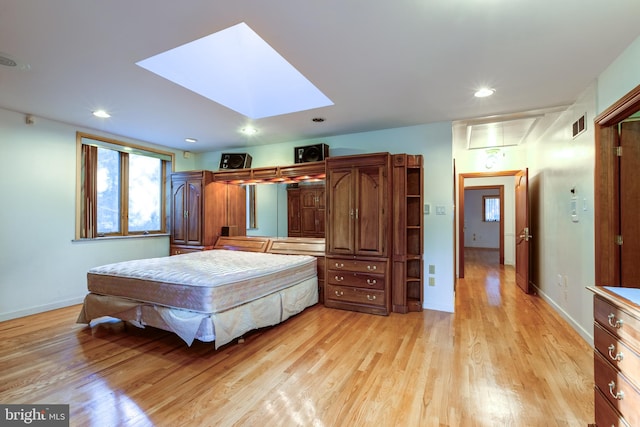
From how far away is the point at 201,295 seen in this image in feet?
8.02

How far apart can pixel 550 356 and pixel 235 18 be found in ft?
11.6

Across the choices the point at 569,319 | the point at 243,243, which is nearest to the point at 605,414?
the point at 569,319

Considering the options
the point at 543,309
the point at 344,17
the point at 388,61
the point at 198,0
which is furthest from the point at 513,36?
the point at 543,309

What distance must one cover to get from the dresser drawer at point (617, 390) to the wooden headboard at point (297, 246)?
293cm

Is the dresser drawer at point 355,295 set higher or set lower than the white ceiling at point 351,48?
lower

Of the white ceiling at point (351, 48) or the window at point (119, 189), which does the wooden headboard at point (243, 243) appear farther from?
the white ceiling at point (351, 48)

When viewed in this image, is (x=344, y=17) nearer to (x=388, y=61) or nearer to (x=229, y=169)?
(x=388, y=61)

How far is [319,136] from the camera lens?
4422 millimetres

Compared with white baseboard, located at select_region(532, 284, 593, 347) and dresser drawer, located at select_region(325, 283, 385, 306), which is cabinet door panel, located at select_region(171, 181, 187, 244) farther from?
white baseboard, located at select_region(532, 284, 593, 347)

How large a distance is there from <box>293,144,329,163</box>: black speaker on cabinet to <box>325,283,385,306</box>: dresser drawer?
1832 mm

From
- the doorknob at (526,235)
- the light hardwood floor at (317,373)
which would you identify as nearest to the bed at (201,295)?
the light hardwood floor at (317,373)

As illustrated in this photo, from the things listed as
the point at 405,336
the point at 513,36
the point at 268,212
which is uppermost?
the point at 513,36

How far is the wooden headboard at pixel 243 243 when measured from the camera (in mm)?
4504

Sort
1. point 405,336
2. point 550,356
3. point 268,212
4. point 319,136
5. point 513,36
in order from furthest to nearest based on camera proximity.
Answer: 1. point 268,212
2. point 319,136
3. point 405,336
4. point 550,356
5. point 513,36
